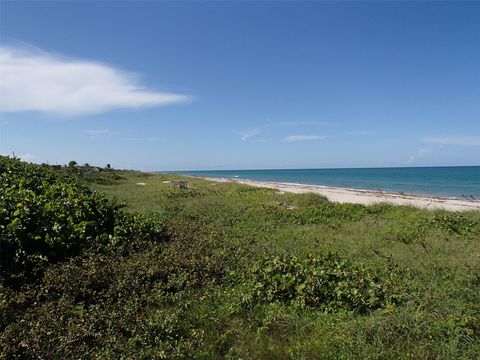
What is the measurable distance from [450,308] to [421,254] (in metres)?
3.43

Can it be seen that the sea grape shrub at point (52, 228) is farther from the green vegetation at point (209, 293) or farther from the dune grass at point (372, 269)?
the dune grass at point (372, 269)

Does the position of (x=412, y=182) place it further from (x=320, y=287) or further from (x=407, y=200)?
(x=320, y=287)

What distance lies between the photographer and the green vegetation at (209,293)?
395cm

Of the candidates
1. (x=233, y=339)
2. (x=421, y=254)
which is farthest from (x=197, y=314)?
(x=421, y=254)

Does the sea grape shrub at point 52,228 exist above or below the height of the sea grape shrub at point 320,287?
above

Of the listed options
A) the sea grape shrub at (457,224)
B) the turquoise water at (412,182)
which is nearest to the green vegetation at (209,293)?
the sea grape shrub at (457,224)

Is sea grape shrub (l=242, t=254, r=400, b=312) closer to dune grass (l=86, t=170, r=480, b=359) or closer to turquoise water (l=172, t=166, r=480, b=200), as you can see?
dune grass (l=86, t=170, r=480, b=359)

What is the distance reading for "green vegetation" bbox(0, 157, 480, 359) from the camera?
395 cm

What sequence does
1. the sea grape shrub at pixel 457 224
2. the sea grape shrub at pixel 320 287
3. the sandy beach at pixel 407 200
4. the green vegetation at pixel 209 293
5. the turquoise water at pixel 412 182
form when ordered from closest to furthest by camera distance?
the green vegetation at pixel 209 293 → the sea grape shrub at pixel 320 287 → the sea grape shrub at pixel 457 224 → the sandy beach at pixel 407 200 → the turquoise water at pixel 412 182

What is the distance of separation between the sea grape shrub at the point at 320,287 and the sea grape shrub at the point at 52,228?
10.9ft

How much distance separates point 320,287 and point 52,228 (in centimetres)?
504

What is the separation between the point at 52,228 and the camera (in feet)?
21.2

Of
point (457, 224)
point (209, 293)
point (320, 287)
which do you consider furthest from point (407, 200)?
point (209, 293)

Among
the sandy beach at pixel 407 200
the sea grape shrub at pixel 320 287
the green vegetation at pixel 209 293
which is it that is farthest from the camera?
the sandy beach at pixel 407 200
